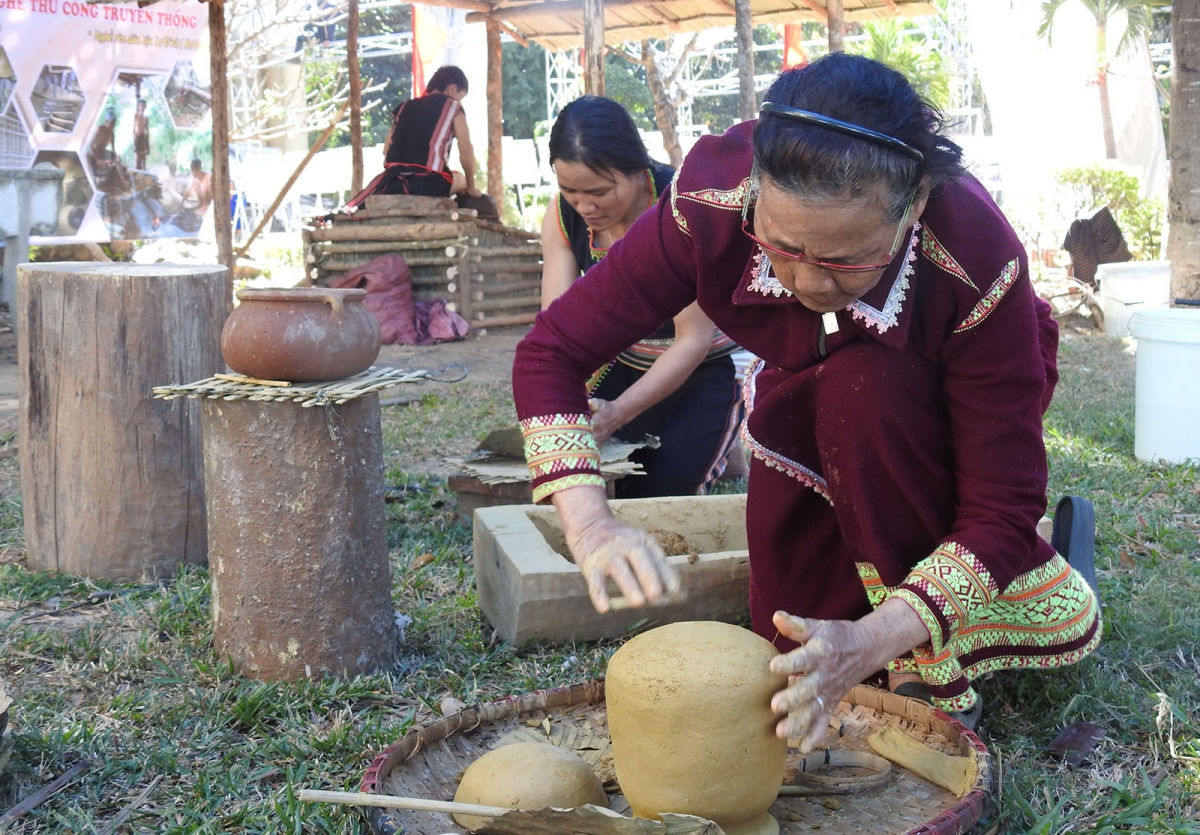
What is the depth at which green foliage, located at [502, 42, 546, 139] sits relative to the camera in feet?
98.2

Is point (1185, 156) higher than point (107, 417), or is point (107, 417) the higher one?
point (1185, 156)

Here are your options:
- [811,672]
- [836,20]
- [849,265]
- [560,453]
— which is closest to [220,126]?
[836,20]

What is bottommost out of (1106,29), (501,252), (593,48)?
(501,252)

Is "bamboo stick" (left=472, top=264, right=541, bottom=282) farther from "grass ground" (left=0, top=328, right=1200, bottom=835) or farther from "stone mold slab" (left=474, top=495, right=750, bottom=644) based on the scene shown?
"stone mold slab" (left=474, top=495, right=750, bottom=644)

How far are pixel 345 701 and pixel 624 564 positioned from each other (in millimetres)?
1086

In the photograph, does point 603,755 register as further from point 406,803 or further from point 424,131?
point 424,131

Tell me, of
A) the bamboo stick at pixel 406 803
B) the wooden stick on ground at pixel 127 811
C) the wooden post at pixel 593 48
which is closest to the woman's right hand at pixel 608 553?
the bamboo stick at pixel 406 803

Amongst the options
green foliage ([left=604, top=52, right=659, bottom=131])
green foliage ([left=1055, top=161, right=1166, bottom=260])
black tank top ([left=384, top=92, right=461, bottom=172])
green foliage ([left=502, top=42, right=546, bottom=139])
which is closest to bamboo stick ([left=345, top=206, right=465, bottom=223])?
black tank top ([left=384, top=92, right=461, bottom=172])

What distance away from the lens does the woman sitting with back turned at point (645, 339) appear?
338cm

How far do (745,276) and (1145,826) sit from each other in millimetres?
1254

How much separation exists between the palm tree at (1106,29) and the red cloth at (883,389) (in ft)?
66.0

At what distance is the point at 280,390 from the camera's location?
8.54 feet

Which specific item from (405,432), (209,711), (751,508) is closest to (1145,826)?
(751,508)

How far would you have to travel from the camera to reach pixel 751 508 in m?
2.59
